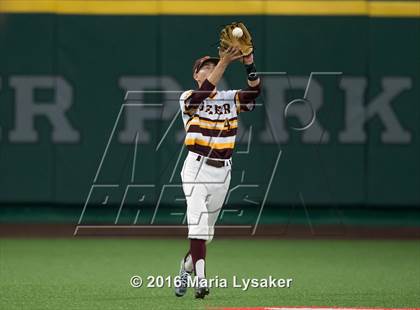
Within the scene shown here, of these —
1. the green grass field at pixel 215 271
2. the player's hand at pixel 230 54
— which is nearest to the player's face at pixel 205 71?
the player's hand at pixel 230 54

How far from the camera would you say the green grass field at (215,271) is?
28.0 ft

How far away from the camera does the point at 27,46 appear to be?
14297 mm

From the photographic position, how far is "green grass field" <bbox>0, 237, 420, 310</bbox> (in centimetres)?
855

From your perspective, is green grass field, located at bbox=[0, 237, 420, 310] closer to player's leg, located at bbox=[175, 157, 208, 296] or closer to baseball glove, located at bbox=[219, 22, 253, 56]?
player's leg, located at bbox=[175, 157, 208, 296]

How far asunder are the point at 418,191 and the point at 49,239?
491 centimetres

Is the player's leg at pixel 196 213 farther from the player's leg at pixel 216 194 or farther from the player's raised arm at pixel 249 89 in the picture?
the player's raised arm at pixel 249 89

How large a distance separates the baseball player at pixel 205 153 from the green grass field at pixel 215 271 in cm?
40

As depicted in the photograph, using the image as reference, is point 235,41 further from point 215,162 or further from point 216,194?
point 216,194

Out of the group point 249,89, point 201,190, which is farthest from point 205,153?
point 249,89

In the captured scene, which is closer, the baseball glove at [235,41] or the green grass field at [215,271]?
the baseball glove at [235,41]

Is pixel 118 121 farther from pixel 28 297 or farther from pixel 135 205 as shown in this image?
pixel 28 297

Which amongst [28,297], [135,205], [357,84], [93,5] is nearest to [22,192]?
[135,205]

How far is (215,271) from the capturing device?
10.7m

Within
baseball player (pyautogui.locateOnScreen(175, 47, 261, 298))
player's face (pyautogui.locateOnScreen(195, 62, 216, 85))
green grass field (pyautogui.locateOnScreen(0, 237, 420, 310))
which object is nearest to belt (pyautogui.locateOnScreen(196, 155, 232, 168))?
baseball player (pyautogui.locateOnScreen(175, 47, 261, 298))
